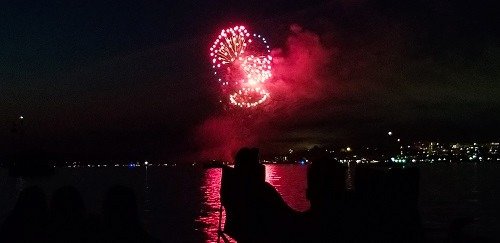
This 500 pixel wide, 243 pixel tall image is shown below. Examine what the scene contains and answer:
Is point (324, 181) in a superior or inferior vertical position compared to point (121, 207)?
superior

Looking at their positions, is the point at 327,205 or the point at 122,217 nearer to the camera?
the point at 122,217

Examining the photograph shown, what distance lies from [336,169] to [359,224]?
0.68 meters

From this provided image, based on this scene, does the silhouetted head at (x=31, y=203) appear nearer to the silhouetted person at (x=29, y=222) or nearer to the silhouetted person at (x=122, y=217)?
the silhouetted person at (x=29, y=222)

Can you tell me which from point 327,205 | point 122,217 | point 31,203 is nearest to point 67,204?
point 31,203

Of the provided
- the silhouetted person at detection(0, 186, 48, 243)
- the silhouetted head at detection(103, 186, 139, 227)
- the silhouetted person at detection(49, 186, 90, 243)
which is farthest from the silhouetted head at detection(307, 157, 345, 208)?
the silhouetted person at detection(0, 186, 48, 243)

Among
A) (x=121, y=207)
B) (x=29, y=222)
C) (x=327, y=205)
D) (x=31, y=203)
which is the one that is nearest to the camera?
(x=121, y=207)

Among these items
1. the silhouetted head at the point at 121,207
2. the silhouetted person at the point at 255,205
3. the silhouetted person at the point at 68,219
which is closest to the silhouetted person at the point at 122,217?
the silhouetted head at the point at 121,207

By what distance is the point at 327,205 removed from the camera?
287 inches

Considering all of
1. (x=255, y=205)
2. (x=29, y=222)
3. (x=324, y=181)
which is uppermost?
(x=324, y=181)

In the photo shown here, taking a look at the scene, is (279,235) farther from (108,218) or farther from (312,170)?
(108,218)

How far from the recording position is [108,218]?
5730mm

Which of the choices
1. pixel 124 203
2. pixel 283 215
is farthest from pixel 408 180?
pixel 124 203

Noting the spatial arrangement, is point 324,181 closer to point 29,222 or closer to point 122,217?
point 122,217

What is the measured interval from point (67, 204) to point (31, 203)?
0.30 m
